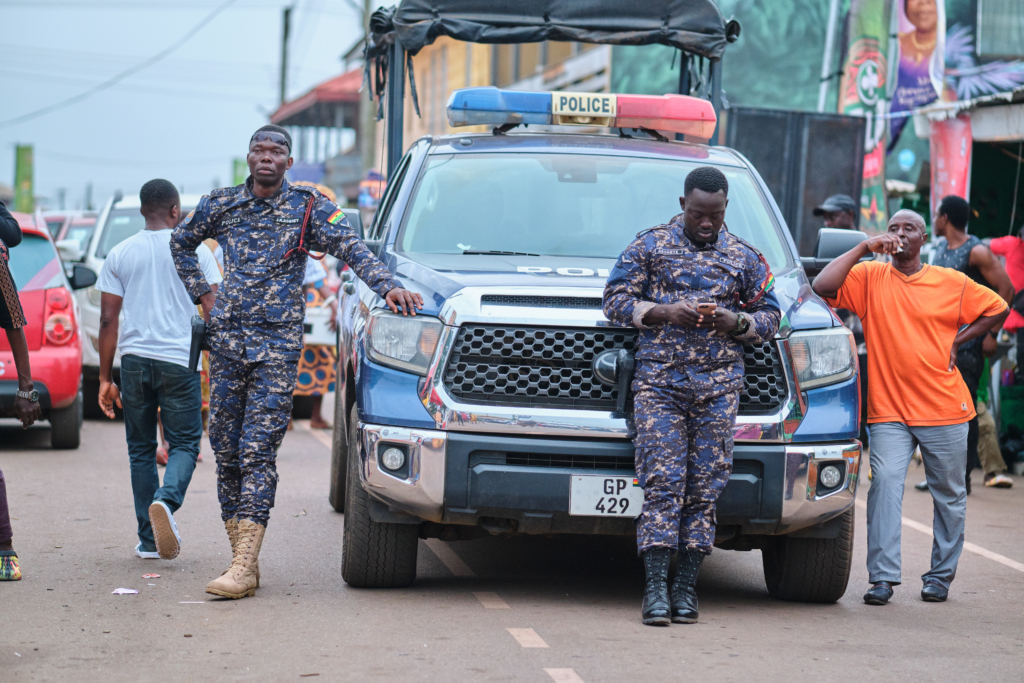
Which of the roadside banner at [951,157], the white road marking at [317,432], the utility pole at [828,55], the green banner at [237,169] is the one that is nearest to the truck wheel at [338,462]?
the white road marking at [317,432]

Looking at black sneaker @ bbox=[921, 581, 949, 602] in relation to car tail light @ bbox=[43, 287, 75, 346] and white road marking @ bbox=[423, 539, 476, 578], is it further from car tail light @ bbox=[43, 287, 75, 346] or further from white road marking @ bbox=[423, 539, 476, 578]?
car tail light @ bbox=[43, 287, 75, 346]

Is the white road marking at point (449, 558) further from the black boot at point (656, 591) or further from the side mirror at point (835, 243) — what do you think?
the side mirror at point (835, 243)

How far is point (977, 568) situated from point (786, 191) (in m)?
7.16

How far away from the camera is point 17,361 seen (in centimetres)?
629

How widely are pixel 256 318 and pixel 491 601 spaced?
5.11ft

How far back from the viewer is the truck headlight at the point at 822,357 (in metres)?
5.70

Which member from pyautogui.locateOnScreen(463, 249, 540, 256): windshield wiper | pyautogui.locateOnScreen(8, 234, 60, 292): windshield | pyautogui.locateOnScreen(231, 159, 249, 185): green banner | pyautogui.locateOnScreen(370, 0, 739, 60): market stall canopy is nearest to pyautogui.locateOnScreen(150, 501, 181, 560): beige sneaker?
pyautogui.locateOnScreen(463, 249, 540, 256): windshield wiper

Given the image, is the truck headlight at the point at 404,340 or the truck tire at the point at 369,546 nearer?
the truck headlight at the point at 404,340

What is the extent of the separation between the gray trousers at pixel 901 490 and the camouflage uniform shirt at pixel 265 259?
241 cm

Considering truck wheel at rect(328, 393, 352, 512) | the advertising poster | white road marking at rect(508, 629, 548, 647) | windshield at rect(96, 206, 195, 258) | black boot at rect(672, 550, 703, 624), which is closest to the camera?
white road marking at rect(508, 629, 548, 647)

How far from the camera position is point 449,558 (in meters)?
7.08

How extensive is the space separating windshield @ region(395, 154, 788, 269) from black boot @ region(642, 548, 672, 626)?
1.53 meters

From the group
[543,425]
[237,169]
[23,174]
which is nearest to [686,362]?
[543,425]

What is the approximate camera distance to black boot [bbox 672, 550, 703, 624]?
5625 millimetres
